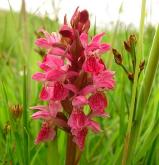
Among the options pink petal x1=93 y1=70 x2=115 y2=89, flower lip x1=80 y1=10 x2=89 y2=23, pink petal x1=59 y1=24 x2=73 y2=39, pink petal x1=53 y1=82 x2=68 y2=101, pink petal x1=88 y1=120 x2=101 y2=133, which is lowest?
pink petal x1=88 y1=120 x2=101 y2=133

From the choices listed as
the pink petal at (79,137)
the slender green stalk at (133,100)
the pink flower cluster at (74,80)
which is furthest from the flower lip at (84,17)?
the pink petal at (79,137)

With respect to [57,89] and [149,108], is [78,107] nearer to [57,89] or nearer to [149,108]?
[57,89]

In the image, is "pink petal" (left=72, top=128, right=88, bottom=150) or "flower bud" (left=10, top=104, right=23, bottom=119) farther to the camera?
"flower bud" (left=10, top=104, right=23, bottom=119)

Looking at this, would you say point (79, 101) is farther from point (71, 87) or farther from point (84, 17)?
point (84, 17)

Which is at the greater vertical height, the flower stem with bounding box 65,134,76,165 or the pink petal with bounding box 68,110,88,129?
the pink petal with bounding box 68,110,88,129

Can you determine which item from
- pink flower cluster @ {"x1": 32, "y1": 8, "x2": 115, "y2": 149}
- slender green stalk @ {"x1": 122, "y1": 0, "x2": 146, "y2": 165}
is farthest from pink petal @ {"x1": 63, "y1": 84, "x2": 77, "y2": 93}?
slender green stalk @ {"x1": 122, "y1": 0, "x2": 146, "y2": 165}

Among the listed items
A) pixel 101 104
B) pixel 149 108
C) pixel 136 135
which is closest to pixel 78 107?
pixel 101 104

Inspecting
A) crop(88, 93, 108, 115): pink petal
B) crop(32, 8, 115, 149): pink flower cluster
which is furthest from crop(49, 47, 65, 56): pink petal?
crop(88, 93, 108, 115): pink petal

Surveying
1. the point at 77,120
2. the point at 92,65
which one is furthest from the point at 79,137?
the point at 92,65

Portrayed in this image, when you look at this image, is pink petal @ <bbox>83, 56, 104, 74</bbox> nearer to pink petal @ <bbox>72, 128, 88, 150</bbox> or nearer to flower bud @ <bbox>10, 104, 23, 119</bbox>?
pink petal @ <bbox>72, 128, 88, 150</bbox>

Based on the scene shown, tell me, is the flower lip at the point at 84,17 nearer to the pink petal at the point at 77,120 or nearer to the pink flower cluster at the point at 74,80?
the pink flower cluster at the point at 74,80
